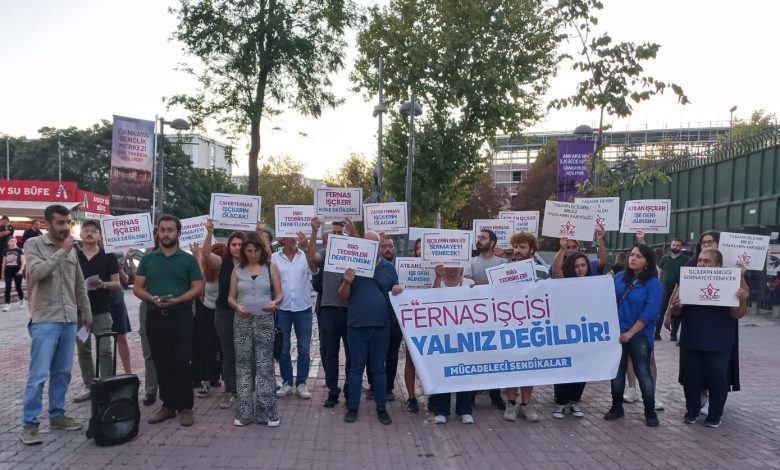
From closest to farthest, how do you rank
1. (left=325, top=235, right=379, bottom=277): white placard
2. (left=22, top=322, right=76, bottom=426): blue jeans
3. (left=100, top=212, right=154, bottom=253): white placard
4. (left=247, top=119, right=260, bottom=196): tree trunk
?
(left=22, top=322, right=76, bottom=426): blue jeans → (left=325, top=235, right=379, bottom=277): white placard → (left=100, top=212, right=154, bottom=253): white placard → (left=247, top=119, right=260, bottom=196): tree trunk

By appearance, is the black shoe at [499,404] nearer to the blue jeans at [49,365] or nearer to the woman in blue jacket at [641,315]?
the woman in blue jacket at [641,315]

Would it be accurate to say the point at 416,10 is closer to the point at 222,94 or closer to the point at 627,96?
the point at 222,94

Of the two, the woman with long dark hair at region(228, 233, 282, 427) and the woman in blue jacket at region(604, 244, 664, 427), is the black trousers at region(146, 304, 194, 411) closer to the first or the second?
the woman with long dark hair at region(228, 233, 282, 427)

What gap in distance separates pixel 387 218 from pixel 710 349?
160 inches

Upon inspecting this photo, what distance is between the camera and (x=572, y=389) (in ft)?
24.9

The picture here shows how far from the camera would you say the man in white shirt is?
25.9 feet

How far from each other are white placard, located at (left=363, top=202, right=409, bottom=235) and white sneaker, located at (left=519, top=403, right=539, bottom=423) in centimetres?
275

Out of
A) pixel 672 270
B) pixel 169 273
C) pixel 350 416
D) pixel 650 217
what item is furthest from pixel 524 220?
pixel 169 273

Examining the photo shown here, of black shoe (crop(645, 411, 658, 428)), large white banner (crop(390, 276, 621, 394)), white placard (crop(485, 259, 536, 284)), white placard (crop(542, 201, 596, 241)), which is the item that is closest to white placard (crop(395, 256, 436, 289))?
large white banner (crop(390, 276, 621, 394))

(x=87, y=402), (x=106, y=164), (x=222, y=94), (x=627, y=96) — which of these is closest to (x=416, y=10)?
(x=222, y=94)

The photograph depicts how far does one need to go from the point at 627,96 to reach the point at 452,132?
18606 mm

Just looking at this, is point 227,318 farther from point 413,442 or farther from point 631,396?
point 631,396

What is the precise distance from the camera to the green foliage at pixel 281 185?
2005 inches

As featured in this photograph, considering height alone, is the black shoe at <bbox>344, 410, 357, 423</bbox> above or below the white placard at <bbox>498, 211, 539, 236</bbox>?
below
